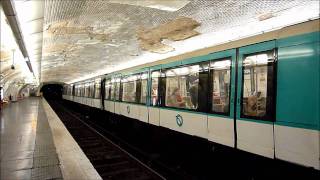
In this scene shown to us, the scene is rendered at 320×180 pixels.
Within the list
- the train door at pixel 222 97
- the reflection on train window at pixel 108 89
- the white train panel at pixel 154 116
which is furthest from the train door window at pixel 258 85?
the reflection on train window at pixel 108 89

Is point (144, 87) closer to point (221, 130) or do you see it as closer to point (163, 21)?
point (163, 21)

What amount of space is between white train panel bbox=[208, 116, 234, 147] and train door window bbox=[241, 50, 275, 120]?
421 mm

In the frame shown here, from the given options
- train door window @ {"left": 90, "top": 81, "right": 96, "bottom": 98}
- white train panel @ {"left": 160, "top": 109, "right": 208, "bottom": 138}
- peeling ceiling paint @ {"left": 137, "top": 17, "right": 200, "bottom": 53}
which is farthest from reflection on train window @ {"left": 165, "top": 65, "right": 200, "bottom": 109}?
train door window @ {"left": 90, "top": 81, "right": 96, "bottom": 98}

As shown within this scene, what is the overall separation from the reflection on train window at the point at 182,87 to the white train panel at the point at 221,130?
28.2 inches

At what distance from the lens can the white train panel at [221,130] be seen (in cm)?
481

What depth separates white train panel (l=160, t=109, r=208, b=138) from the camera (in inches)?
222

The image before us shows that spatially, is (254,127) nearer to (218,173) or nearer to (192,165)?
(218,173)

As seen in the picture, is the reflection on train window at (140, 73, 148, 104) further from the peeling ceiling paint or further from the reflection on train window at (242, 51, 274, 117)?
the reflection on train window at (242, 51, 274, 117)

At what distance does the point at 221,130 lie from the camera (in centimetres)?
503

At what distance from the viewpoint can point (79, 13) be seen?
639 cm

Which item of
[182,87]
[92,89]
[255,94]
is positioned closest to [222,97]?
[255,94]

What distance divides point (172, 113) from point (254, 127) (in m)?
2.86

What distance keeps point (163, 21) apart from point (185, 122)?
2789mm

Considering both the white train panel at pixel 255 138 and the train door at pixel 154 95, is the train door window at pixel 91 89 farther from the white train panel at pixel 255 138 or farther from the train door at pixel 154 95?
the white train panel at pixel 255 138
